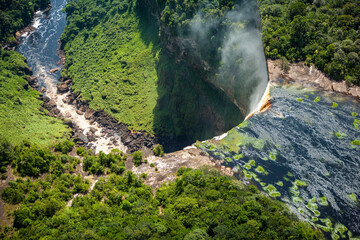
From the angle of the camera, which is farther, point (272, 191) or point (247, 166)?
point (247, 166)

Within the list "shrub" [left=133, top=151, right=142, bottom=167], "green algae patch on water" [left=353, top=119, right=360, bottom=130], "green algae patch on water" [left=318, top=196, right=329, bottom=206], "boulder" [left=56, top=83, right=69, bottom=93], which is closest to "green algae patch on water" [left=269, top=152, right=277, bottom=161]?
"green algae patch on water" [left=318, top=196, right=329, bottom=206]

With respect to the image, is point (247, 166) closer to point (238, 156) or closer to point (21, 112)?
point (238, 156)

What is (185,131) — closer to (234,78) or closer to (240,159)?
(234,78)

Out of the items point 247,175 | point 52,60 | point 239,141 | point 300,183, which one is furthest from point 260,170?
point 52,60

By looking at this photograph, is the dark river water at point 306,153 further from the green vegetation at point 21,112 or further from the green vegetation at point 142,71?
the green vegetation at point 21,112

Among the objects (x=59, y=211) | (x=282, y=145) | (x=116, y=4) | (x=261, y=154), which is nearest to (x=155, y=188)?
(x=59, y=211)

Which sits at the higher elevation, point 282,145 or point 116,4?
point 116,4

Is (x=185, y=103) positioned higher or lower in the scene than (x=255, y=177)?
lower
